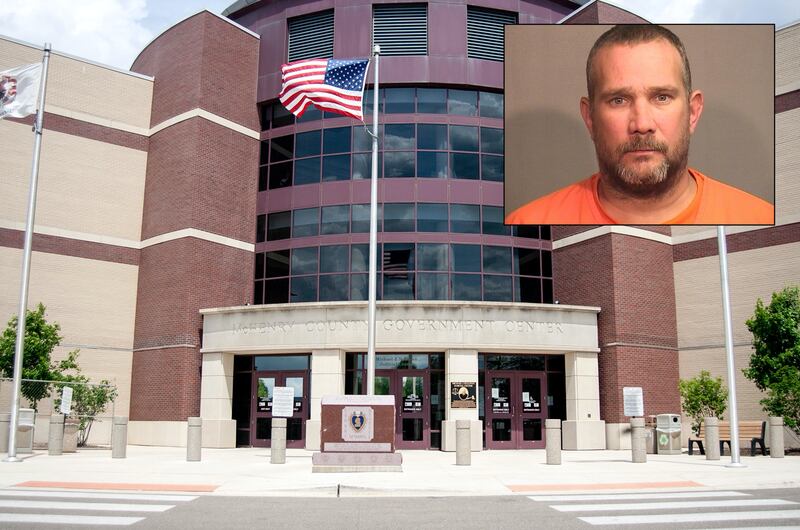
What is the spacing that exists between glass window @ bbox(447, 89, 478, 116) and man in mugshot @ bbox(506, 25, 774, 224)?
7.12 metres

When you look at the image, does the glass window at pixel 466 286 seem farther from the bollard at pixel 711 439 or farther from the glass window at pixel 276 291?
the bollard at pixel 711 439

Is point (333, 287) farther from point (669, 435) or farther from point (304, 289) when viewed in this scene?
point (669, 435)

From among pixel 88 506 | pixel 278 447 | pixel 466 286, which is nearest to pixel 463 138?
pixel 466 286

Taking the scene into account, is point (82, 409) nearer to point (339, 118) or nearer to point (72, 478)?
point (72, 478)

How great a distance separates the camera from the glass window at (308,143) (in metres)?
33.2

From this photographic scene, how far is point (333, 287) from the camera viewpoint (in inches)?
1237

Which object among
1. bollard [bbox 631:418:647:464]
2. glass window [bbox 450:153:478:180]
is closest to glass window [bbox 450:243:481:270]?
glass window [bbox 450:153:478:180]

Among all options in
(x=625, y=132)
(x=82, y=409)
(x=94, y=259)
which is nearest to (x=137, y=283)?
(x=94, y=259)

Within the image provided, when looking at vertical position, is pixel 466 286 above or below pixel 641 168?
below

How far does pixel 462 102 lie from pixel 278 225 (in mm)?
9741

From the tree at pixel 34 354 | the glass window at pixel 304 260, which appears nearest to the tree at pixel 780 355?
the glass window at pixel 304 260

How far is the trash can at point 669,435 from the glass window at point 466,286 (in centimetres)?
879

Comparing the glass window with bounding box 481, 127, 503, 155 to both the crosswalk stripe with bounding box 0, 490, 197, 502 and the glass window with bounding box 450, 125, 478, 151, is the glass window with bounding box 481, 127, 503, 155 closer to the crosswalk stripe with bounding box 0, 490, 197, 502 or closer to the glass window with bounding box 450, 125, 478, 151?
the glass window with bounding box 450, 125, 478, 151

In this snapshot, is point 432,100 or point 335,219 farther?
point 432,100
